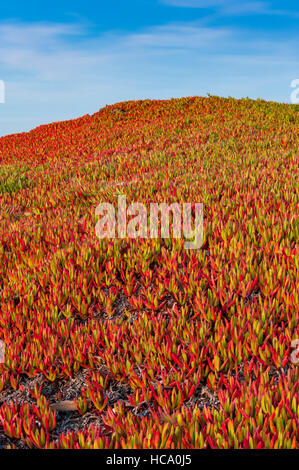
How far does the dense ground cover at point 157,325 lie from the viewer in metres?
2.83

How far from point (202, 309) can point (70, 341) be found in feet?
4.48

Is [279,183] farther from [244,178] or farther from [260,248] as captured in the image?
[260,248]

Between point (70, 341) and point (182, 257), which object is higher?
point (182, 257)

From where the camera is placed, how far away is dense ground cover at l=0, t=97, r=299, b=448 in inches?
111

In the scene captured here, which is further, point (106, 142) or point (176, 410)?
point (106, 142)

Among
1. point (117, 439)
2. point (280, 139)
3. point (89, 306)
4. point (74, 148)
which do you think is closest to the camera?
point (117, 439)

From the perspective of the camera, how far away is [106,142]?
17.8 metres

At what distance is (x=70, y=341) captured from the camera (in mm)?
3924

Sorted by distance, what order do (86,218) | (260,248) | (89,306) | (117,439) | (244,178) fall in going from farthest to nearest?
(244,178) → (86,218) → (260,248) → (89,306) → (117,439)

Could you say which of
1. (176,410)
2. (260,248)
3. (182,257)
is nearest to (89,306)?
(182,257)

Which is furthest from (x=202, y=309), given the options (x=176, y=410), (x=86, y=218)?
(x=86, y=218)

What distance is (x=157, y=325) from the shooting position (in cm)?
377
